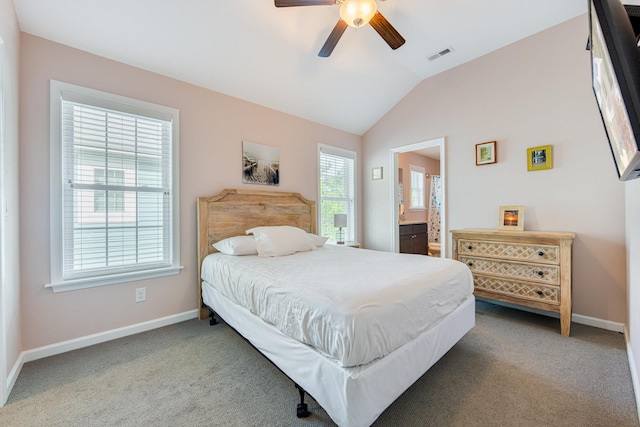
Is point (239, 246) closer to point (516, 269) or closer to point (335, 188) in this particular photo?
point (335, 188)

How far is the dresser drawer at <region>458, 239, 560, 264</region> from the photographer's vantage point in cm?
247

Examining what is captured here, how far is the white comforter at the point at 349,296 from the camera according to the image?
1248 mm

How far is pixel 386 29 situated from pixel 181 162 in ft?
7.56

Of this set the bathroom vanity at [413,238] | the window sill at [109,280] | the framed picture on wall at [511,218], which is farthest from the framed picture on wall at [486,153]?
the window sill at [109,280]

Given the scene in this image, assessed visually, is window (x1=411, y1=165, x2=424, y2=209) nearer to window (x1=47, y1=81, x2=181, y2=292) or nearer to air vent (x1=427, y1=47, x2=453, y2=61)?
air vent (x1=427, y1=47, x2=453, y2=61)

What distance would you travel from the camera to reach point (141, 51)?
2408 mm

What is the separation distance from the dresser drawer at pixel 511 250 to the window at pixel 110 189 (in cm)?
316

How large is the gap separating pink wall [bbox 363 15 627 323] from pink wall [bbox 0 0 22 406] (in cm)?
411

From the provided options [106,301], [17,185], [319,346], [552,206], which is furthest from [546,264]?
[17,185]

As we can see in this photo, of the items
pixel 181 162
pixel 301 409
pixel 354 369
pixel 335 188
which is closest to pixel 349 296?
pixel 354 369

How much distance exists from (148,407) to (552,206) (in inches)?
152

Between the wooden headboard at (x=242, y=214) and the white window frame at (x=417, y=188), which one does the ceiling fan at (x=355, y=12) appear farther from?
the white window frame at (x=417, y=188)

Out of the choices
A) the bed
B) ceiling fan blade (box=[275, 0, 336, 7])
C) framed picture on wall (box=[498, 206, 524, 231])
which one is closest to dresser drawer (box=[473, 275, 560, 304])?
framed picture on wall (box=[498, 206, 524, 231])

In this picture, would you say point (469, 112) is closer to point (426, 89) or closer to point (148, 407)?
point (426, 89)
